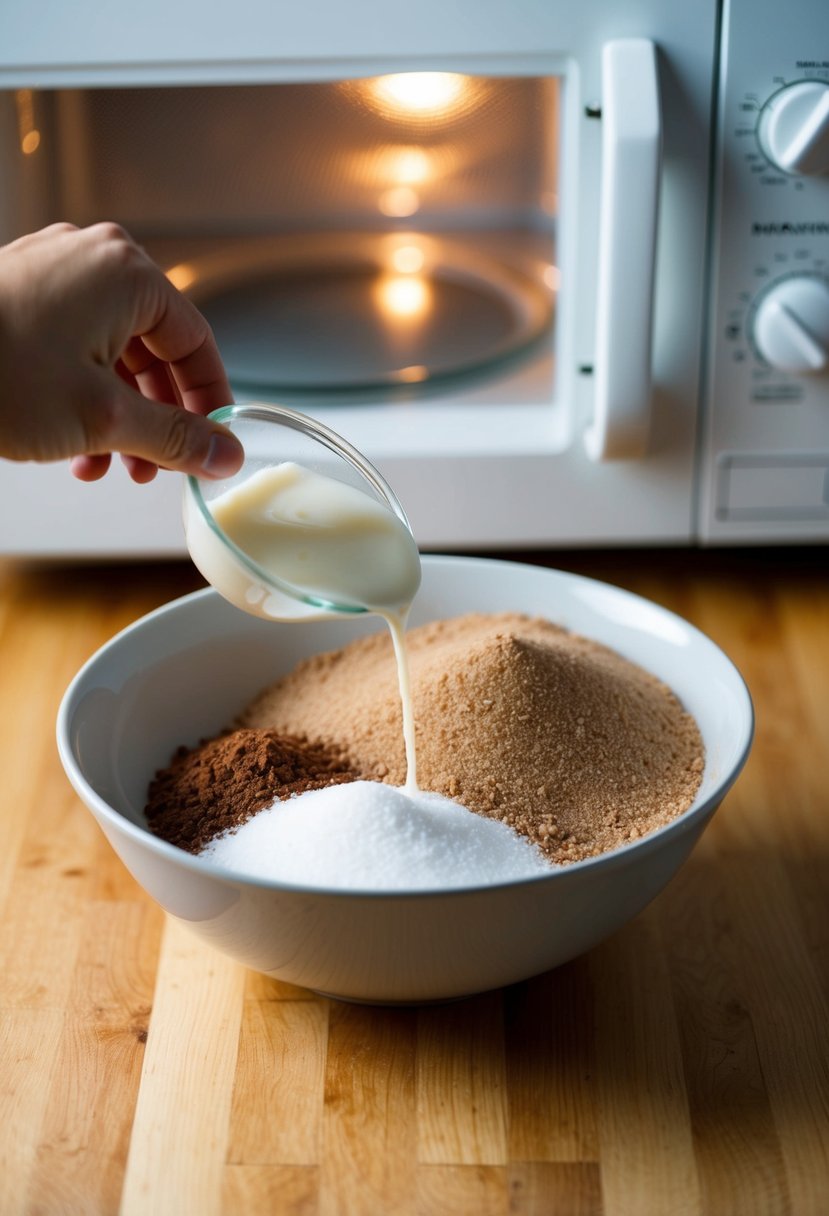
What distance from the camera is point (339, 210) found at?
100 centimetres

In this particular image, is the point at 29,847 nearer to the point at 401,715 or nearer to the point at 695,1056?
the point at 401,715

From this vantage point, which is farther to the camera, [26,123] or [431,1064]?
[26,123]

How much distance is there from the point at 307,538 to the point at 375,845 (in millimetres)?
151

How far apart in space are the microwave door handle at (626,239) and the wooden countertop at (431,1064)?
28cm

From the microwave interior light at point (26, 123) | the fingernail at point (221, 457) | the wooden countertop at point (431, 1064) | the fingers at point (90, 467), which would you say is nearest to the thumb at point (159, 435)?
the fingernail at point (221, 457)

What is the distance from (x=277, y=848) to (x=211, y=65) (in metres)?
A: 0.52

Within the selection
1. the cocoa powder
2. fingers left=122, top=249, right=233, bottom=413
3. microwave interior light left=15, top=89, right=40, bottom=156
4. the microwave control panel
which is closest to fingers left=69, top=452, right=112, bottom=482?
fingers left=122, top=249, right=233, bottom=413

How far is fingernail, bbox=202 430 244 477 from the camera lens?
0.60 meters

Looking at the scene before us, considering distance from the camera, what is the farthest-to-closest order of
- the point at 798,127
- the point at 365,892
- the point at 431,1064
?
the point at 798,127, the point at 431,1064, the point at 365,892

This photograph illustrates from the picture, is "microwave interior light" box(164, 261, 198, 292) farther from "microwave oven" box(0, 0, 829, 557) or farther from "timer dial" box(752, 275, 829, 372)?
"timer dial" box(752, 275, 829, 372)

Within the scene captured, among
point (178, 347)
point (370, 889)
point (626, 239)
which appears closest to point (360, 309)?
point (626, 239)

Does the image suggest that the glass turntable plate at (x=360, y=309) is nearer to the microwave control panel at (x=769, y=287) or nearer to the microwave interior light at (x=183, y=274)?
the microwave interior light at (x=183, y=274)

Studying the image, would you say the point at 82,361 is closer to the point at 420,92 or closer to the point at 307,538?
the point at 307,538

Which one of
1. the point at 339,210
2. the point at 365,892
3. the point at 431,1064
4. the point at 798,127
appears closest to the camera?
the point at 365,892
